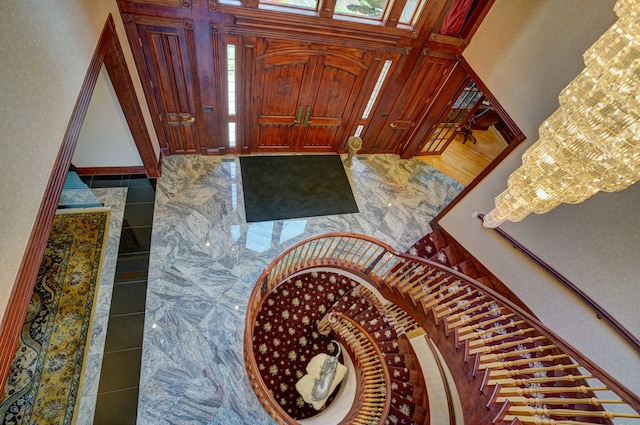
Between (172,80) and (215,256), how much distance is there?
2.38 meters

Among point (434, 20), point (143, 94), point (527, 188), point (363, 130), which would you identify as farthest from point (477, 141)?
point (143, 94)

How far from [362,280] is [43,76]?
3.95 meters

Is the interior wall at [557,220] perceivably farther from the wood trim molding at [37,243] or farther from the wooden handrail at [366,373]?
the wood trim molding at [37,243]

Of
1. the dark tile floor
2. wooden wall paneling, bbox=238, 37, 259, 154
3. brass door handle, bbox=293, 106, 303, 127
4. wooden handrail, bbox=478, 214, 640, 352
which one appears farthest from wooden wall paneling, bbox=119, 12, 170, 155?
wooden handrail, bbox=478, 214, 640, 352

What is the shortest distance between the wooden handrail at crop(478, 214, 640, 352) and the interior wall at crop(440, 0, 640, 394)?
56mm

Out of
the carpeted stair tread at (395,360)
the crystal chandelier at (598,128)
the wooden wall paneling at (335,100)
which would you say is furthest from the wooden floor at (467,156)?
the crystal chandelier at (598,128)

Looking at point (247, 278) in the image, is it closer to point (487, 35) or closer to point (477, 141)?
point (487, 35)

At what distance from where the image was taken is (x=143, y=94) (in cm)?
423

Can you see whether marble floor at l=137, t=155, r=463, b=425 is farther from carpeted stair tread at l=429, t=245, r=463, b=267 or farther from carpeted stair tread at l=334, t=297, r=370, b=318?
carpeted stair tread at l=334, t=297, r=370, b=318

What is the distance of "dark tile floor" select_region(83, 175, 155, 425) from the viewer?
3201mm

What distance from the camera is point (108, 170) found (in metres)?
4.78

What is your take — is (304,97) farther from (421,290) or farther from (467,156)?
(467,156)

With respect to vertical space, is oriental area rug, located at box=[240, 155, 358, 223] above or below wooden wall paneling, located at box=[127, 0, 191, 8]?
below

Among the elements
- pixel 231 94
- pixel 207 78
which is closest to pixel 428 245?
pixel 231 94
